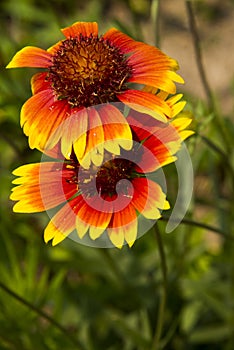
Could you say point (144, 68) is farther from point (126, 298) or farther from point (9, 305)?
point (126, 298)

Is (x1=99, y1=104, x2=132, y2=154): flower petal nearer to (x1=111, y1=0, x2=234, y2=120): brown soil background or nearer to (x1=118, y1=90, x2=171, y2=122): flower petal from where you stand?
(x1=118, y1=90, x2=171, y2=122): flower petal

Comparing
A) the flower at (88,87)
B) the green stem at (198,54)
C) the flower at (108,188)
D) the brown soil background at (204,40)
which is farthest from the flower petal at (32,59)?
the brown soil background at (204,40)

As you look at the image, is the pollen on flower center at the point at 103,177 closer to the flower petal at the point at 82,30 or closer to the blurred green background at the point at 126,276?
the flower petal at the point at 82,30

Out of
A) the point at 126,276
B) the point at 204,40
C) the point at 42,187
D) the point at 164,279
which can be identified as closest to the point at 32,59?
the point at 42,187

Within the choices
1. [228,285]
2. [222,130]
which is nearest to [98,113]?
[222,130]

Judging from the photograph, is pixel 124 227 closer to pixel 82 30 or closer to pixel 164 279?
pixel 164 279

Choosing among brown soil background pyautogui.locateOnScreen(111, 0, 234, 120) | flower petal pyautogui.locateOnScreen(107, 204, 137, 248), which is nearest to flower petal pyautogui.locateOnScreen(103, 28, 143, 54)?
flower petal pyautogui.locateOnScreen(107, 204, 137, 248)
